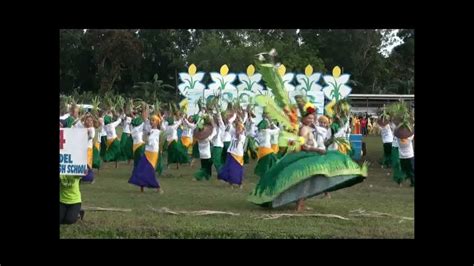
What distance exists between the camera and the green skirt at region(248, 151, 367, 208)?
7.87 meters

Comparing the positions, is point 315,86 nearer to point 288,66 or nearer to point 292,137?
point 288,66

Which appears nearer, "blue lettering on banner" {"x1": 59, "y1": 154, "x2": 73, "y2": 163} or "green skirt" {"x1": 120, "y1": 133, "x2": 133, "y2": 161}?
"blue lettering on banner" {"x1": 59, "y1": 154, "x2": 73, "y2": 163}

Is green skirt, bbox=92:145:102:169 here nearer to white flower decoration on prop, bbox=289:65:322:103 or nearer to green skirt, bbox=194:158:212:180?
green skirt, bbox=194:158:212:180

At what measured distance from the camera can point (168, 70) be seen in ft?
31.1

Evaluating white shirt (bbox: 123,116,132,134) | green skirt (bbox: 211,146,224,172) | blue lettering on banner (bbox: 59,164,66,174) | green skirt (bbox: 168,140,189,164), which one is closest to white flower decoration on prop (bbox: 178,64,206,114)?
green skirt (bbox: 211,146,224,172)

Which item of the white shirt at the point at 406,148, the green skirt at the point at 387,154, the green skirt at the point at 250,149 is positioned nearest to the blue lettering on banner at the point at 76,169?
the green skirt at the point at 250,149

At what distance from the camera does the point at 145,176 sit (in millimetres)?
9680

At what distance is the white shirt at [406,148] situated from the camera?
34.7 feet

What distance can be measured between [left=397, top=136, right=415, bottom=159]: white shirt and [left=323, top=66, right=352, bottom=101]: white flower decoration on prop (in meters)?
2.35

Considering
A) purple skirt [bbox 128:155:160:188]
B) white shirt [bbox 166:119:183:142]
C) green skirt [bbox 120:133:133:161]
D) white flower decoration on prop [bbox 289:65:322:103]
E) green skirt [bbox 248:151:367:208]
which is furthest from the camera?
green skirt [bbox 120:133:133:161]

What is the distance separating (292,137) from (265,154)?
293 centimetres

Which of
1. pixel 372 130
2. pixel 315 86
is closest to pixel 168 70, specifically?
pixel 315 86

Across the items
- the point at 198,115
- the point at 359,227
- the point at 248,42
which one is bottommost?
the point at 359,227
